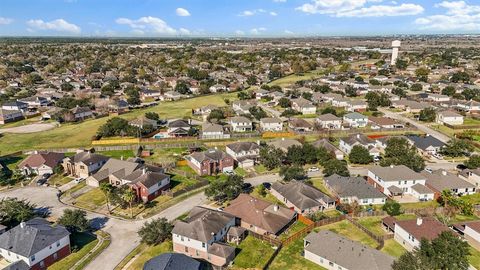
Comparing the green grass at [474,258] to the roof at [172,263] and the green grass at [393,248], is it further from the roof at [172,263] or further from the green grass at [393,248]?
the roof at [172,263]

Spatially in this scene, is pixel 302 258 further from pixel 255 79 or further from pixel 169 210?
pixel 255 79

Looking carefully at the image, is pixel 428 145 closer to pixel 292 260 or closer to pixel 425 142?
pixel 425 142

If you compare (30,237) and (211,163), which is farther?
(211,163)

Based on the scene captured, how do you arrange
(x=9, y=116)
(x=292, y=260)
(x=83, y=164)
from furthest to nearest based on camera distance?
(x=9, y=116)
(x=83, y=164)
(x=292, y=260)

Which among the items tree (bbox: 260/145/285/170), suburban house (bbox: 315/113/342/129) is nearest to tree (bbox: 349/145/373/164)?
tree (bbox: 260/145/285/170)

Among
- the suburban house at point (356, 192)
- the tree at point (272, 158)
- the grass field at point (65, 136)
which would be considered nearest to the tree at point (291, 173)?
the suburban house at point (356, 192)

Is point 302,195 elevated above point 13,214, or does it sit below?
below

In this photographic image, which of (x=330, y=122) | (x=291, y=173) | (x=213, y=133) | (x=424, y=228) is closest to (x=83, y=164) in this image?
(x=213, y=133)
